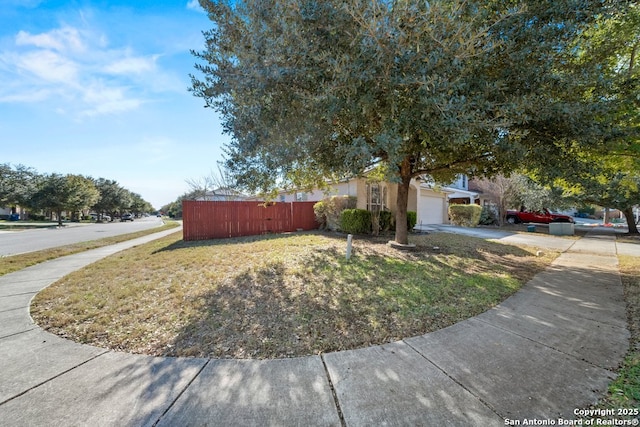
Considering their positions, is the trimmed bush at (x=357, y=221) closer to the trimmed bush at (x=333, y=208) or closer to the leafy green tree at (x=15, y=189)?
the trimmed bush at (x=333, y=208)

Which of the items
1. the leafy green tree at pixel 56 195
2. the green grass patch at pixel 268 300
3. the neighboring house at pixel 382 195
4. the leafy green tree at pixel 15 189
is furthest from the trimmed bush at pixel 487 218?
the leafy green tree at pixel 15 189

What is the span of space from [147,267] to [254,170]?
12.6 ft

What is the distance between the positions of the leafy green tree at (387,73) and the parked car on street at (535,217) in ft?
67.3

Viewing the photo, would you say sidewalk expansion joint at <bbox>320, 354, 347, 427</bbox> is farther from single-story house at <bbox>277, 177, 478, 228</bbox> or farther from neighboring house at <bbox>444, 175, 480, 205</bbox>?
neighboring house at <bbox>444, 175, 480, 205</bbox>

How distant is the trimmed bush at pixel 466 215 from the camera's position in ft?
62.0

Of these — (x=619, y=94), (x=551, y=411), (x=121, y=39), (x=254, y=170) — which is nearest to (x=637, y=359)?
(x=551, y=411)

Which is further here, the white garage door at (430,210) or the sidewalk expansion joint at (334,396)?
the white garage door at (430,210)

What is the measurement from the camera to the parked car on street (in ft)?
68.9

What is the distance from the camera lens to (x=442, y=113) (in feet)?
13.4

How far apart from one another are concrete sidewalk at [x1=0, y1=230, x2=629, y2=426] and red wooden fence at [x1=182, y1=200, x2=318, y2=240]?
347 inches

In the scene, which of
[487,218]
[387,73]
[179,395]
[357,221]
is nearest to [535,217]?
[487,218]

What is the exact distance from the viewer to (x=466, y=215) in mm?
19031

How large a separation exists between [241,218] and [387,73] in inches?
416

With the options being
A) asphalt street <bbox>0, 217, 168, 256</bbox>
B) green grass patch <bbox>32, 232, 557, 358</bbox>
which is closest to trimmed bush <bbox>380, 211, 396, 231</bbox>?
green grass patch <bbox>32, 232, 557, 358</bbox>
